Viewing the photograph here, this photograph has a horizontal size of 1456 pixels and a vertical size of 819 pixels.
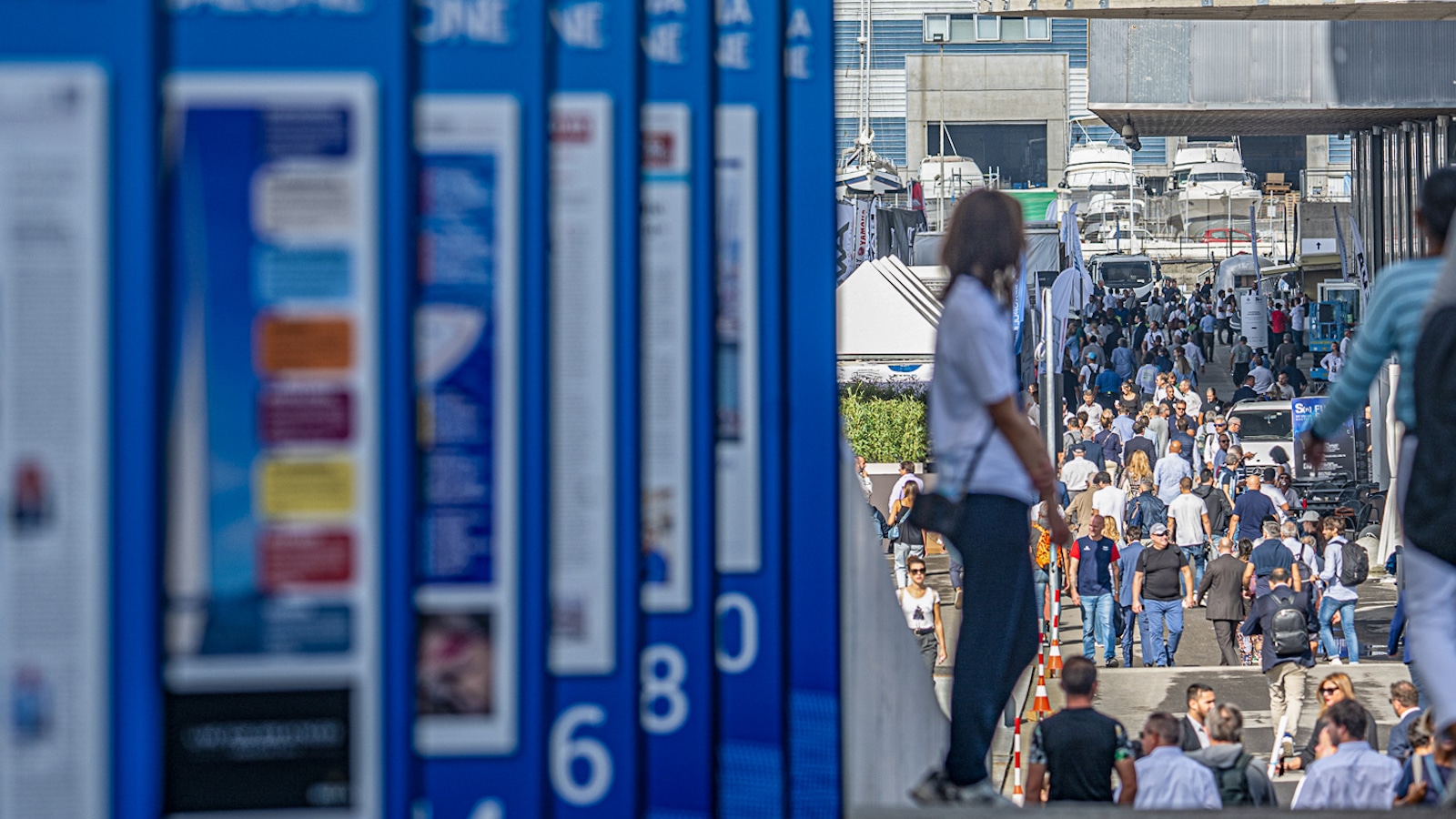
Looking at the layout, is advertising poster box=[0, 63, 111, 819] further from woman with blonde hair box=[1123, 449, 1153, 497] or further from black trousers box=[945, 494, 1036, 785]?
woman with blonde hair box=[1123, 449, 1153, 497]

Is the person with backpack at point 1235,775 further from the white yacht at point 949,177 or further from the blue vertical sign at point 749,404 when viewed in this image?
the white yacht at point 949,177

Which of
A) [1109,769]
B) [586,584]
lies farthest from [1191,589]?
[586,584]

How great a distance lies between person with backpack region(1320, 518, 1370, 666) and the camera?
13.3 meters

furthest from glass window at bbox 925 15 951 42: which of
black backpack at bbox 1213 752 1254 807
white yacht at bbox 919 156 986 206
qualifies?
black backpack at bbox 1213 752 1254 807

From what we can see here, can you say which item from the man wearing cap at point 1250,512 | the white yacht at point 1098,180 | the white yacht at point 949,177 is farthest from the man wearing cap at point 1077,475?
the white yacht at point 1098,180

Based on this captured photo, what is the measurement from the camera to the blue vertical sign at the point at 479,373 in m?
2.49

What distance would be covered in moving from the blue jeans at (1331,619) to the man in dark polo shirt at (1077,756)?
25.4ft

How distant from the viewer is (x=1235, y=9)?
14.4 m

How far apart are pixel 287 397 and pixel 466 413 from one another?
253 mm

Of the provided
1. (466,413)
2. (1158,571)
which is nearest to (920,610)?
(1158,571)

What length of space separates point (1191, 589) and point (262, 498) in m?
12.8

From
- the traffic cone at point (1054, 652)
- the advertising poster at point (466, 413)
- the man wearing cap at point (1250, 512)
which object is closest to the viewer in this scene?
the advertising poster at point (466, 413)

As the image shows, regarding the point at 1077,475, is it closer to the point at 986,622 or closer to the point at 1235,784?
the point at 1235,784

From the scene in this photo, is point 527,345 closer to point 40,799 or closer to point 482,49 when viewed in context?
point 482,49
